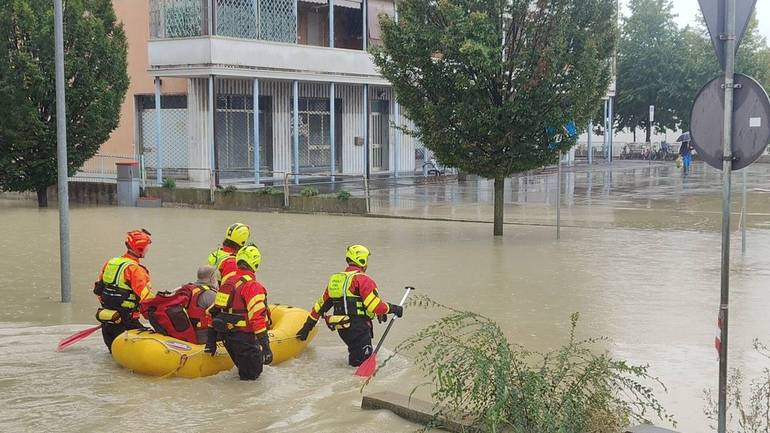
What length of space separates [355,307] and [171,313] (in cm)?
174

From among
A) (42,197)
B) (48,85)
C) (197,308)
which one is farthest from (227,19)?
(197,308)

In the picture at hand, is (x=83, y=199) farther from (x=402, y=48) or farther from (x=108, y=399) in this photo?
(x=108, y=399)

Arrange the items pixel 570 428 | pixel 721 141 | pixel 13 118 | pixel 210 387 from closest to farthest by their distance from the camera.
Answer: pixel 570 428
pixel 721 141
pixel 210 387
pixel 13 118

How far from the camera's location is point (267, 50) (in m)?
29.9

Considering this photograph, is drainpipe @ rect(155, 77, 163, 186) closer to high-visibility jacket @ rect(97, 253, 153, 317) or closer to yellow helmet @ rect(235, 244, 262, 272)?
high-visibility jacket @ rect(97, 253, 153, 317)

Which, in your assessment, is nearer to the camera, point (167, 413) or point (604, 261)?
point (167, 413)

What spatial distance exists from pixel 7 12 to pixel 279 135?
11145 millimetres

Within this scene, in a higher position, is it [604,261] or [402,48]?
[402,48]

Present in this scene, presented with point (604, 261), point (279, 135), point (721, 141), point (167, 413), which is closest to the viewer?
point (721, 141)

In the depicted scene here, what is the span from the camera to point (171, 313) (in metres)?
→ 8.74

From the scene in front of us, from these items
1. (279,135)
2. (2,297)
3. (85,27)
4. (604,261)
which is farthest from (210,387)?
(279,135)

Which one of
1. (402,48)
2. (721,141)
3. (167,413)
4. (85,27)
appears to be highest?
(85,27)

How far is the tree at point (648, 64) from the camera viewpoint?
53781mm

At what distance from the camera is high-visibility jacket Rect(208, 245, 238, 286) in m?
8.73
